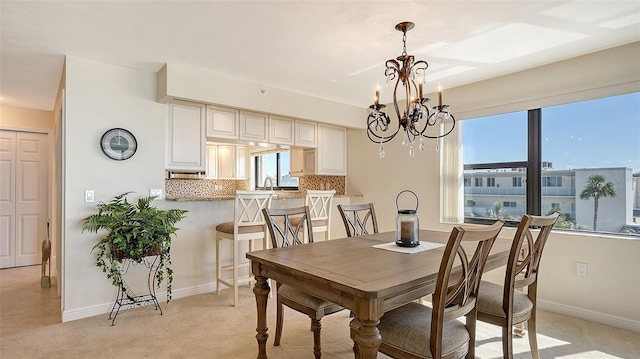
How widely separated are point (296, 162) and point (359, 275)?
3745 millimetres

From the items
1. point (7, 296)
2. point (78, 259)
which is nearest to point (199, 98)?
point (78, 259)

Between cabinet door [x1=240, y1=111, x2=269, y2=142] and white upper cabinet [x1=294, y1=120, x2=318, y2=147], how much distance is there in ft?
1.63

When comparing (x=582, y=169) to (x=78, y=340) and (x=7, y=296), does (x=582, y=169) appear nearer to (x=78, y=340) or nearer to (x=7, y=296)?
(x=78, y=340)

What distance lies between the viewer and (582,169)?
310 centimetres

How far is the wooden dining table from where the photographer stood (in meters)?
1.41

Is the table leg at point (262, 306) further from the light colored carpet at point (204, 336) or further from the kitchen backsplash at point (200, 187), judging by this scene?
the kitchen backsplash at point (200, 187)

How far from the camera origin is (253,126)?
4.08 metres

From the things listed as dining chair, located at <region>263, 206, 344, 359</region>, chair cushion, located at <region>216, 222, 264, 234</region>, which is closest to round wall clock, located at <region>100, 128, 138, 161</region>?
chair cushion, located at <region>216, 222, 264, 234</region>

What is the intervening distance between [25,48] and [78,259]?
183 centimetres

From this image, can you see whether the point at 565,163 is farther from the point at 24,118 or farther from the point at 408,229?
the point at 24,118

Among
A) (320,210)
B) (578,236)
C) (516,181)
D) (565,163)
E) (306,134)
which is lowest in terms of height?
(578,236)

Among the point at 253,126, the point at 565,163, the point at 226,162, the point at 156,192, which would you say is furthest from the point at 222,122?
the point at 565,163

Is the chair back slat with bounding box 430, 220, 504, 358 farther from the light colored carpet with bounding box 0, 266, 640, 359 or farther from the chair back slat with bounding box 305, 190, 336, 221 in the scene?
the chair back slat with bounding box 305, 190, 336, 221

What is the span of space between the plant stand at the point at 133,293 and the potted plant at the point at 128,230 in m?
0.16
